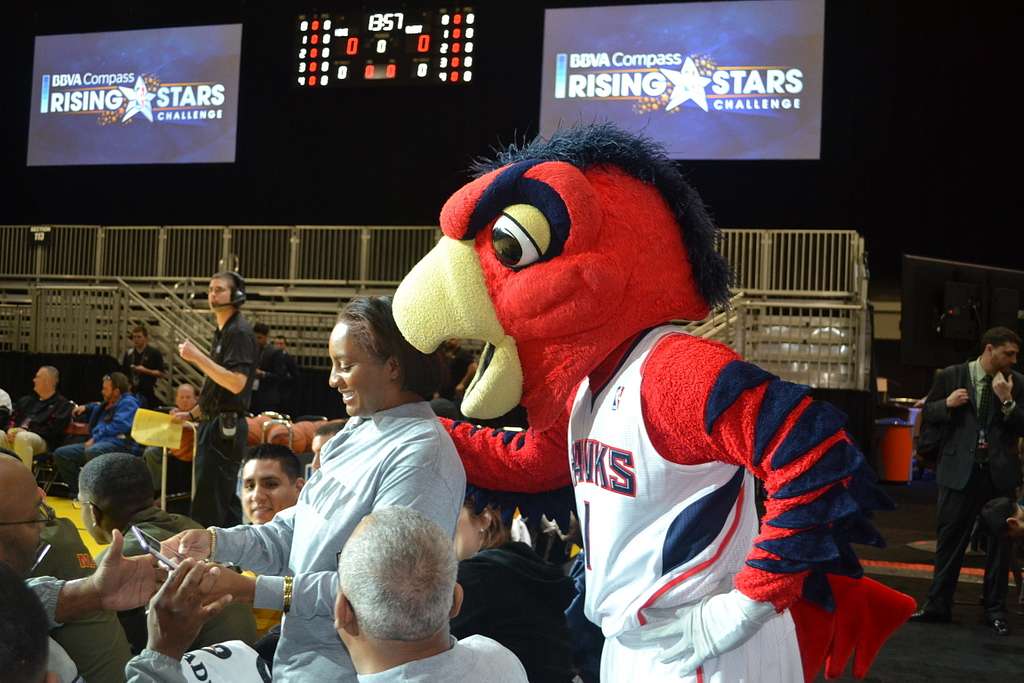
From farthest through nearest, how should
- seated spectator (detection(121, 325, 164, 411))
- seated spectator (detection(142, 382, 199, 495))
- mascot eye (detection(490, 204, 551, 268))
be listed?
seated spectator (detection(121, 325, 164, 411)) → seated spectator (detection(142, 382, 199, 495)) → mascot eye (detection(490, 204, 551, 268))

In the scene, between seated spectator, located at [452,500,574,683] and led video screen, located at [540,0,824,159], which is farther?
led video screen, located at [540,0,824,159]

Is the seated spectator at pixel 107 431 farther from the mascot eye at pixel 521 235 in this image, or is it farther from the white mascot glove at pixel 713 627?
the white mascot glove at pixel 713 627

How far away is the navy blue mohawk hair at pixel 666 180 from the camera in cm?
234

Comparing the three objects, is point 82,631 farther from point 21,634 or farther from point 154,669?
point 21,634

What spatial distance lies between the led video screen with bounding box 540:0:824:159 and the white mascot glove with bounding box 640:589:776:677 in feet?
31.9

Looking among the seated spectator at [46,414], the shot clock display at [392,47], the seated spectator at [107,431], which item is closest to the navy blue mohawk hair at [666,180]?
the seated spectator at [107,431]

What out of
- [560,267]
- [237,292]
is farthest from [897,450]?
[560,267]

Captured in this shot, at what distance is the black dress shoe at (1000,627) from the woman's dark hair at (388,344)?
4.19 meters

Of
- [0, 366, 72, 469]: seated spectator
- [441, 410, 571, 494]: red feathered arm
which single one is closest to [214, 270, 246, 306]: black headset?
[441, 410, 571, 494]: red feathered arm

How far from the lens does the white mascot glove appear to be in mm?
1877

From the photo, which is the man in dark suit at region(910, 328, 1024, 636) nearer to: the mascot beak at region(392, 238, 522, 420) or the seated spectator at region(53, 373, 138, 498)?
the mascot beak at region(392, 238, 522, 420)

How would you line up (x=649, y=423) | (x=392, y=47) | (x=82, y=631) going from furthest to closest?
(x=392, y=47)
(x=82, y=631)
(x=649, y=423)

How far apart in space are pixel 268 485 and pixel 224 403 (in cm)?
215

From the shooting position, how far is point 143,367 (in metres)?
10.6
